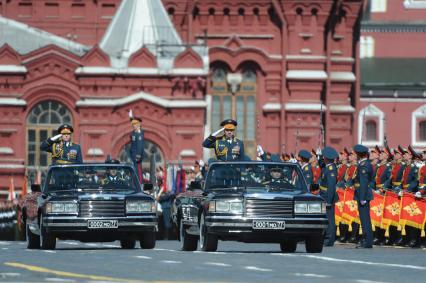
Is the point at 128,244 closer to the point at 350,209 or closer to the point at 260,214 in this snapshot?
the point at 260,214

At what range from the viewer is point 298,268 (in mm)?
21281

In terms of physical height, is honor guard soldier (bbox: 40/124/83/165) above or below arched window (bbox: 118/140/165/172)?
below

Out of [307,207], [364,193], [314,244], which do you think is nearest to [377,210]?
[364,193]

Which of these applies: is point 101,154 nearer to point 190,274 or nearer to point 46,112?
point 46,112

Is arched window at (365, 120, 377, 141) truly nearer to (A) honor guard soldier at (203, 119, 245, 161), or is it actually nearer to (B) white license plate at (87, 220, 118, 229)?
(A) honor guard soldier at (203, 119, 245, 161)

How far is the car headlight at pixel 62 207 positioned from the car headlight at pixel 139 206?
31.0 inches

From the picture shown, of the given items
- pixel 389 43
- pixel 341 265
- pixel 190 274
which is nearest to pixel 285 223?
pixel 341 265

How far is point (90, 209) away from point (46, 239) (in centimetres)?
98

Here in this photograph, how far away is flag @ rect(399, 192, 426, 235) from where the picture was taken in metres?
29.1

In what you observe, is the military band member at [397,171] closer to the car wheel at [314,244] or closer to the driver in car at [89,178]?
the car wheel at [314,244]

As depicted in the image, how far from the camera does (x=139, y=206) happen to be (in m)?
26.2

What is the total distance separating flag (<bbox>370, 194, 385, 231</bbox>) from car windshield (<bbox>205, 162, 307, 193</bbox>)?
15.6 ft

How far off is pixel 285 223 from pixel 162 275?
17.6 feet

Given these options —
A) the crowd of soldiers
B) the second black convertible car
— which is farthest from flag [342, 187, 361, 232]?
the second black convertible car
